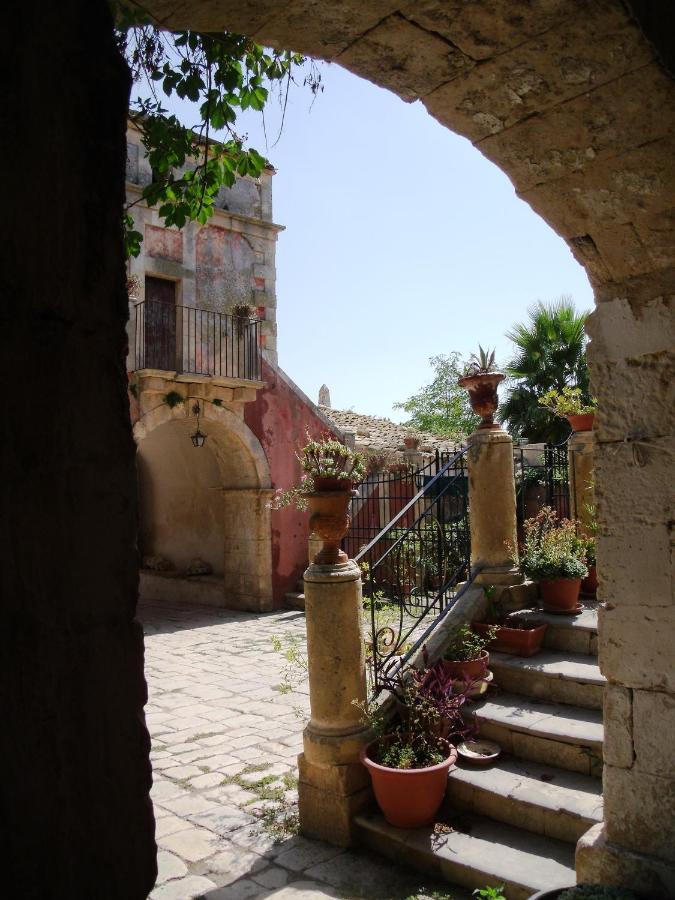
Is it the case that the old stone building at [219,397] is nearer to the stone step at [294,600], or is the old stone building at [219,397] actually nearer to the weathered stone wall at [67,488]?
the stone step at [294,600]

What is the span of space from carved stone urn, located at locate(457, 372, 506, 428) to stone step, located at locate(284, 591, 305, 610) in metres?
7.20

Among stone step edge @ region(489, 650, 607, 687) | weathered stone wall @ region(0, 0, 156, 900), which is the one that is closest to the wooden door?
stone step edge @ region(489, 650, 607, 687)

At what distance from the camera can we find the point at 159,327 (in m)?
11.4

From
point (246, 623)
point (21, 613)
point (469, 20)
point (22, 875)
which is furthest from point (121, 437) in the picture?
point (246, 623)

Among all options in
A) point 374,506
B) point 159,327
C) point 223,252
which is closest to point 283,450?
point 374,506

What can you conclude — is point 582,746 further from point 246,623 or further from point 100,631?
point 246,623

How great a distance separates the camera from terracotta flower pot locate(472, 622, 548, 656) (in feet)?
15.2

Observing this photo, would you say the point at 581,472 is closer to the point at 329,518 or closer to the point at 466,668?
the point at 466,668

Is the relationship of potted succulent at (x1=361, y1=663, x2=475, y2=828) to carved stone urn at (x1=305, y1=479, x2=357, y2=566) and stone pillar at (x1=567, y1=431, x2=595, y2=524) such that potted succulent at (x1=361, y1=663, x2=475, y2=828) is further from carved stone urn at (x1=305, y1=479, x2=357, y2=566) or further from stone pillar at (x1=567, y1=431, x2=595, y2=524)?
stone pillar at (x1=567, y1=431, x2=595, y2=524)

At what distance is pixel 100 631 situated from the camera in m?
0.89

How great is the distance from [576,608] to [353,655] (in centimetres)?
199

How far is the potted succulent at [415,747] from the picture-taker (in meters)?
3.54

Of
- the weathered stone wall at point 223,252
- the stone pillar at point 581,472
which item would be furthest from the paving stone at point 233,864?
the weathered stone wall at point 223,252

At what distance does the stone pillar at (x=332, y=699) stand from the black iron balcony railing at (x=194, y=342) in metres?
7.59
